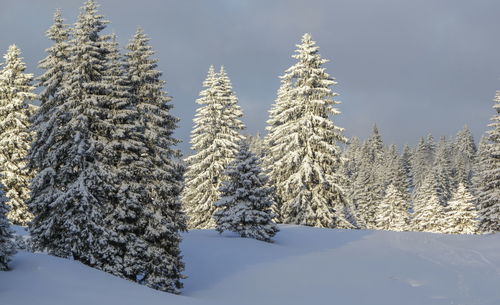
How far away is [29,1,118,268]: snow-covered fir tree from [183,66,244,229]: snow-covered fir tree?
61.5 ft

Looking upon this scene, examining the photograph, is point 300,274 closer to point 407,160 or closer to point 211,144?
point 211,144

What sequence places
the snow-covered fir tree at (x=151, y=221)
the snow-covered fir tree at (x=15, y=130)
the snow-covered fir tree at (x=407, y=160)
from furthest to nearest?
the snow-covered fir tree at (x=407, y=160), the snow-covered fir tree at (x=15, y=130), the snow-covered fir tree at (x=151, y=221)

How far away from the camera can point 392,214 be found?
56969mm

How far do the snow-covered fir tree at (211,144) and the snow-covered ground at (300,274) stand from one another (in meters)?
11.0

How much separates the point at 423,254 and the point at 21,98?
2522cm

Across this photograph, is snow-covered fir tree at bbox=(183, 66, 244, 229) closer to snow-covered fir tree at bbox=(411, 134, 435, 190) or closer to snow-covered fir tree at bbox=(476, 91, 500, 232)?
snow-covered fir tree at bbox=(476, 91, 500, 232)

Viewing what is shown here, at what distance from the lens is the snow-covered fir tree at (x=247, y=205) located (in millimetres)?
21516

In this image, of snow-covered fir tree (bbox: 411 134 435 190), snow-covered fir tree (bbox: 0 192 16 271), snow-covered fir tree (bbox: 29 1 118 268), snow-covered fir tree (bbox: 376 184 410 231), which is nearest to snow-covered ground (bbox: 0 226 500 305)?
snow-covered fir tree (bbox: 0 192 16 271)

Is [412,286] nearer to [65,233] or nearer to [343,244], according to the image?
[343,244]

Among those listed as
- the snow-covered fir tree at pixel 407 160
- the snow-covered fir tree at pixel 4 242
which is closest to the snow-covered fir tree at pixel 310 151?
the snow-covered fir tree at pixel 4 242

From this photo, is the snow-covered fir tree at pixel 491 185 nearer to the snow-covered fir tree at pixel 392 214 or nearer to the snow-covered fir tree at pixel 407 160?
the snow-covered fir tree at pixel 392 214

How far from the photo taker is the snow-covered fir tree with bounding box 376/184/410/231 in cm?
5659

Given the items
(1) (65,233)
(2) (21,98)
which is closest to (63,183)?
(1) (65,233)

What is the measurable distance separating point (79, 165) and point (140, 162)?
2146mm
